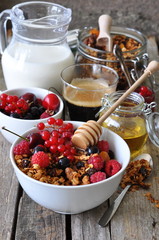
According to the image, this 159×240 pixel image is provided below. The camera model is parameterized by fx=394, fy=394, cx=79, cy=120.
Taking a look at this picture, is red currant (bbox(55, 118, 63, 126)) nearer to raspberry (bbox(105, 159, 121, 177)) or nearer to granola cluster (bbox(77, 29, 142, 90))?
raspberry (bbox(105, 159, 121, 177))

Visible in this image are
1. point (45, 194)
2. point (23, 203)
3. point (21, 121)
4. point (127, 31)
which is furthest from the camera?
point (127, 31)

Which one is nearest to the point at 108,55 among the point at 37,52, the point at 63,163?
the point at 37,52

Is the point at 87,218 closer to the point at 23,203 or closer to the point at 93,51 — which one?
the point at 23,203

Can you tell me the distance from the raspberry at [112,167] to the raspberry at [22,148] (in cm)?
19

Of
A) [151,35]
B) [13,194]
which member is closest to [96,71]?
[13,194]

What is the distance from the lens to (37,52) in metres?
1.26

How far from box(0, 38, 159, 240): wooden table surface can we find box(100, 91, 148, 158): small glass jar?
15 centimetres

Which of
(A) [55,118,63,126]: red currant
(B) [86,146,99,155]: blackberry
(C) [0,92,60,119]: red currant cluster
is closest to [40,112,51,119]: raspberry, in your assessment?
(C) [0,92,60,119]: red currant cluster

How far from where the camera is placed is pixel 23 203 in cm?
95

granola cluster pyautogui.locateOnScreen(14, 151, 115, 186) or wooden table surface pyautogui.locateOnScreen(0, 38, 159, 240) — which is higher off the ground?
granola cluster pyautogui.locateOnScreen(14, 151, 115, 186)

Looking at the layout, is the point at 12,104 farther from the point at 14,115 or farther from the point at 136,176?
the point at 136,176

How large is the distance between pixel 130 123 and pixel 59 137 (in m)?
0.25

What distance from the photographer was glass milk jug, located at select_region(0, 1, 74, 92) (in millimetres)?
1254

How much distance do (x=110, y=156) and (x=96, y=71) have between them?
0.43m
